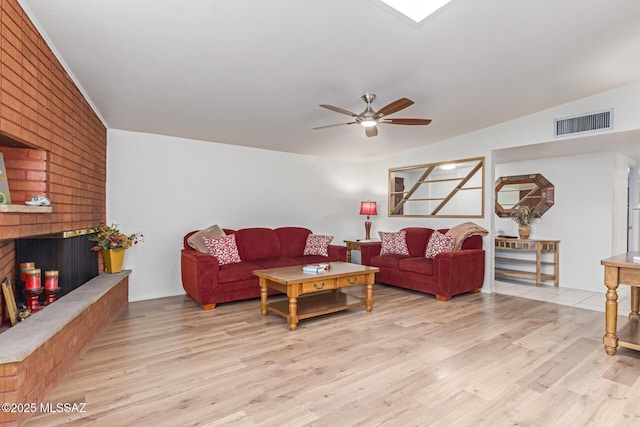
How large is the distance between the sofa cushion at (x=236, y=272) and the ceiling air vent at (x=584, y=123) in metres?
4.24

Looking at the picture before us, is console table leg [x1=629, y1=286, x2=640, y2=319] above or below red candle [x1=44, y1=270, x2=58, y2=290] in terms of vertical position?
below

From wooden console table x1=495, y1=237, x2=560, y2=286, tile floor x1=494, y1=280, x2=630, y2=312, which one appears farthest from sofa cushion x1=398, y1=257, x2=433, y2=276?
wooden console table x1=495, y1=237, x2=560, y2=286

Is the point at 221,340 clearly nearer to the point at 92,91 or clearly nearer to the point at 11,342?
the point at 11,342

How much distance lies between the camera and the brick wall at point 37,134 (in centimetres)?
195

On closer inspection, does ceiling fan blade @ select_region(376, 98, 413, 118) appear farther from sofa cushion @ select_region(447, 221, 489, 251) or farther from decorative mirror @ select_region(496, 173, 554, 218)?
decorative mirror @ select_region(496, 173, 554, 218)

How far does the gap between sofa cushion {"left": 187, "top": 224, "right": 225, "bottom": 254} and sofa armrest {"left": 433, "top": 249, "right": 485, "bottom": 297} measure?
2.97m

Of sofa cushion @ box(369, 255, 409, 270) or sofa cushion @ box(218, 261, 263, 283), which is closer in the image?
sofa cushion @ box(218, 261, 263, 283)

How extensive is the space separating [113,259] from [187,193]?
1361mm

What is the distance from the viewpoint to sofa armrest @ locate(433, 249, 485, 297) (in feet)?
14.4

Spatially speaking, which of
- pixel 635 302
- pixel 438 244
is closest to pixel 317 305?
pixel 438 244

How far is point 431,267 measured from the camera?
14.9 feet

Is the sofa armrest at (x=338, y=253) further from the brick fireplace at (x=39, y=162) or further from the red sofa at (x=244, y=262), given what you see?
the brick fireplace at (x=39, y=162)

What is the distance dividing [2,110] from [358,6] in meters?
2.23

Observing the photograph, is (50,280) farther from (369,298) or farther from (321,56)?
(369,298)
